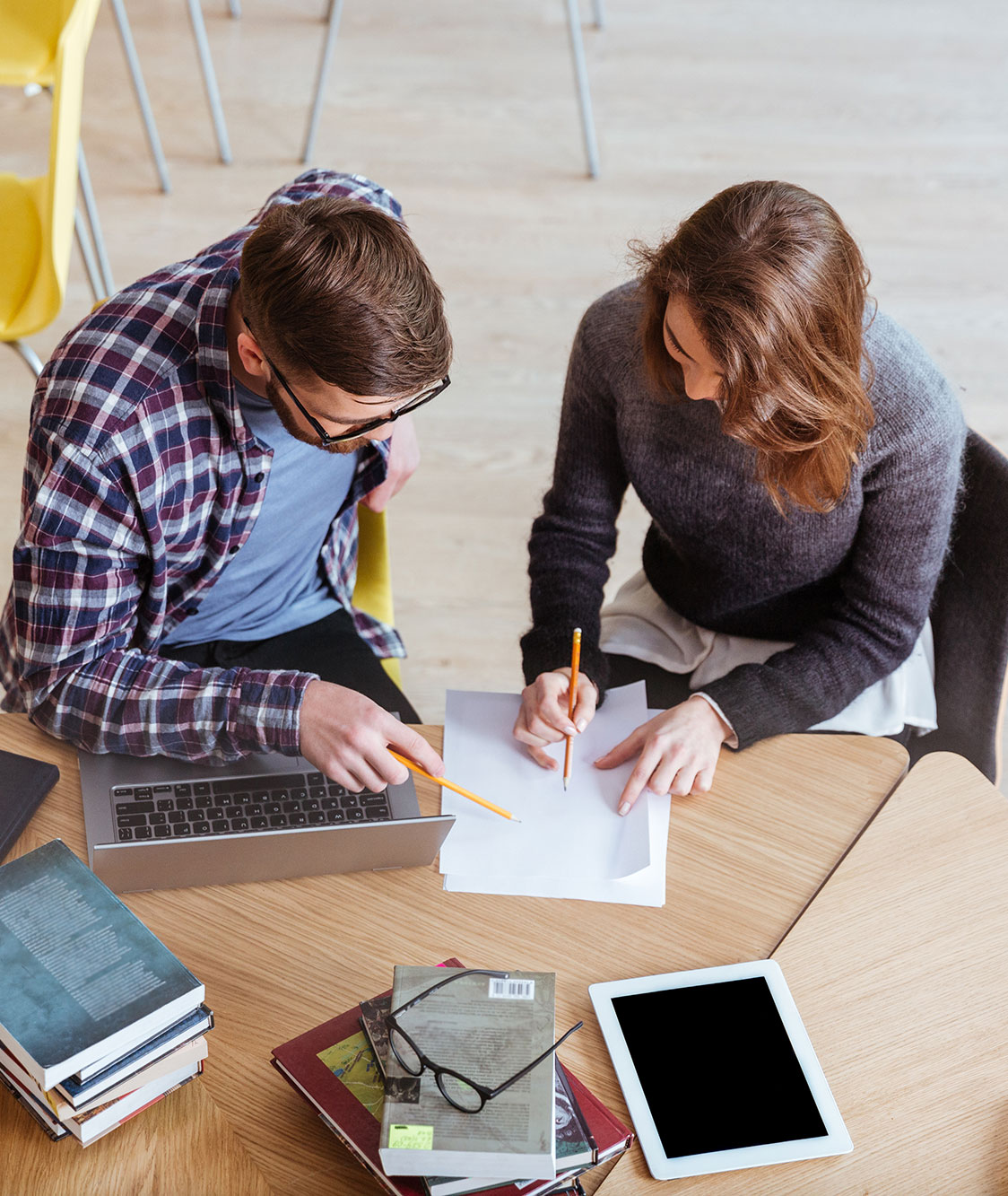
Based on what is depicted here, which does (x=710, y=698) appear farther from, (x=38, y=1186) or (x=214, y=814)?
(x=38, y=1186)

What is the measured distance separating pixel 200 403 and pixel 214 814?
0.43 m

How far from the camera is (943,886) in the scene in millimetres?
1149

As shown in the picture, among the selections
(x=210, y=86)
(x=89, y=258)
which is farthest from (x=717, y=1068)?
(x=210, y=86)

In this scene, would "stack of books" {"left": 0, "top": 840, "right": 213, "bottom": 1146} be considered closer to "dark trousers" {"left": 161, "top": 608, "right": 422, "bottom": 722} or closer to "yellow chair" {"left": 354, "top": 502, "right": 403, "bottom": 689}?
"dark trousers" {"left": 161, "top": 608, "right": 422, "bottom": 722}

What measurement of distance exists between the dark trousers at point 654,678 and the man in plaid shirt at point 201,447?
475mm

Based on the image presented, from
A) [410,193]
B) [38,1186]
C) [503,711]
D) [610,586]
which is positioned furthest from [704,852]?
[410,193]

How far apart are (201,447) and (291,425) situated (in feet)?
0.36

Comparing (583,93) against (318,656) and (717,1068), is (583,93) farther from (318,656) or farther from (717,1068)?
(717,1068)

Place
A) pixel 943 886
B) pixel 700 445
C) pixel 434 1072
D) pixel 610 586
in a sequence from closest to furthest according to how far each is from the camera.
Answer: pixel 434 1072, pixel 943 886, pixel 700 445, pixel 610 586

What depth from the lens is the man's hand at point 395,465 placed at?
1.59 metres

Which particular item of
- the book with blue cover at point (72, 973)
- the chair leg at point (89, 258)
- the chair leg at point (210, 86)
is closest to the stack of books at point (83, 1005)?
the book with blue cover at point (72, 973)

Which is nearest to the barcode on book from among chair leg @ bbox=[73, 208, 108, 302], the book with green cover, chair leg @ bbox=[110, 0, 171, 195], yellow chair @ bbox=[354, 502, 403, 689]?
the book with green cover

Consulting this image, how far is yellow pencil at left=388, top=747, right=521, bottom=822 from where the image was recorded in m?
1.17

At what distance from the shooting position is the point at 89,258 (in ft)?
8.79
